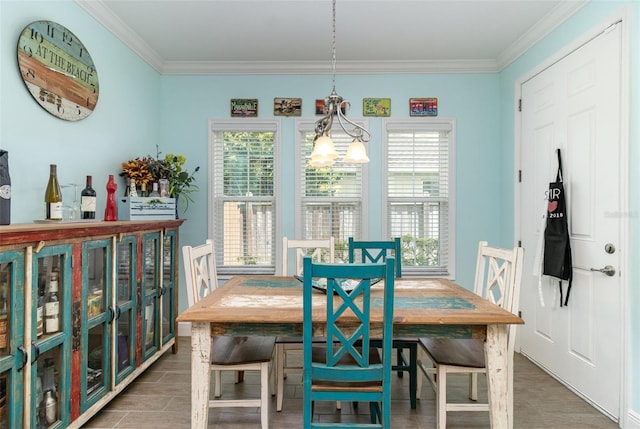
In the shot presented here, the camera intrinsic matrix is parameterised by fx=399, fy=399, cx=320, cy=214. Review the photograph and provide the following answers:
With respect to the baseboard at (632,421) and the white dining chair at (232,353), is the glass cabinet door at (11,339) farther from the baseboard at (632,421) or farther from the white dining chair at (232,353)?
the baseboard at (632,421)

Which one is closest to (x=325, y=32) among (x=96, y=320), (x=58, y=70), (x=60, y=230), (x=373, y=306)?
(x=58, y=70)

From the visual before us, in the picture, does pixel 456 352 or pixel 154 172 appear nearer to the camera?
pixel 456 352

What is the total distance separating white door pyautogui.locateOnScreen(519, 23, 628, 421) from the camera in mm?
2430

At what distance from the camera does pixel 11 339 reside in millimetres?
1742

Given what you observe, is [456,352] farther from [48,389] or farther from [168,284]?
[168,284]

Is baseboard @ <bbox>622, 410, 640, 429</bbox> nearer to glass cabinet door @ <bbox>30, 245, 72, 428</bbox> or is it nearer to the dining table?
the dining table

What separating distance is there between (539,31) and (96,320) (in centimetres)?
382

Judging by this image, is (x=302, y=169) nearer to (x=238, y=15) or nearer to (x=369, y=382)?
(x=238, y=15)

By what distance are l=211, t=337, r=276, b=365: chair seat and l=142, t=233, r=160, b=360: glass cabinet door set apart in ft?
2.70

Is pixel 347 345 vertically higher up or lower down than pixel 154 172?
lower down

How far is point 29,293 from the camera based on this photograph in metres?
1.80

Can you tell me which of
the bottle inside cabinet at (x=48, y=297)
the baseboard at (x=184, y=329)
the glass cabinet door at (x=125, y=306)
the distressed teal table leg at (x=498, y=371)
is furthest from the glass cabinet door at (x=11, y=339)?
the baseboard at (x=184, y=329)

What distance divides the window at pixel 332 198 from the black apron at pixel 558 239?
169 cm

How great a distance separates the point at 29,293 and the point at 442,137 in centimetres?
361
